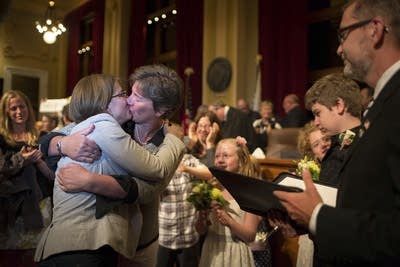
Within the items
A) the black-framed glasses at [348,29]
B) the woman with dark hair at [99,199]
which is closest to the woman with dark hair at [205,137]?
the woman with dark hair at [99,199]

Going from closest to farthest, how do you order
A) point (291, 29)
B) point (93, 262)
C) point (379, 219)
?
point (379, 219), point (93, 262), point (291, 29)

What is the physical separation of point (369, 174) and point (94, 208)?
894mm

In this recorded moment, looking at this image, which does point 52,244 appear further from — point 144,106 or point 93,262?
point 144,106

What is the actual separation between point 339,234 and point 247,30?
284 inches

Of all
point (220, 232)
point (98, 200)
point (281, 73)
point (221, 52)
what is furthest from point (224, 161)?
point (221, 52)

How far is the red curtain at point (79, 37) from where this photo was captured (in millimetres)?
11566

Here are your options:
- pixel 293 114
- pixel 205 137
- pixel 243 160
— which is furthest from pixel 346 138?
pixel 293 114

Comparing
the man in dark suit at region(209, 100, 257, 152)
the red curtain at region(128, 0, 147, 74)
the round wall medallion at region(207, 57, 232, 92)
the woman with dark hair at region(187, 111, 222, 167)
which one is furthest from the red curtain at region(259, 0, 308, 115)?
the red curtain at region(128, 0, 147, 74)

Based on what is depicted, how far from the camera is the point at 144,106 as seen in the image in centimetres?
169

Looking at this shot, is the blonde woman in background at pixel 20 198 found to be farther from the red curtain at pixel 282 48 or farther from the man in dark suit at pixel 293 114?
the red curtain at pixel 282 48

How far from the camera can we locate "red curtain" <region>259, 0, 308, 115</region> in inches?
270

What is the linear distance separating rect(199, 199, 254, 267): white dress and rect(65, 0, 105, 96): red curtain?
9757 mm

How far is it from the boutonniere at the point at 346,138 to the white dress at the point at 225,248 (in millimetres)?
810

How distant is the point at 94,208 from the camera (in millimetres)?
1496
